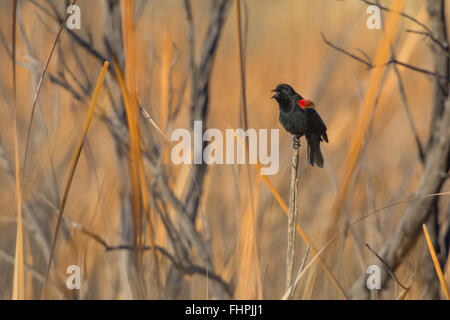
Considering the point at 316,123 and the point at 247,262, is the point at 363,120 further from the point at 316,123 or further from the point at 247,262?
the point at 247,262

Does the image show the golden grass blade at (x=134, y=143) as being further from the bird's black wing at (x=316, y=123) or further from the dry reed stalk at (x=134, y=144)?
the bird's black wing at (x=316, y=123)

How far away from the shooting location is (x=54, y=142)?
919mm

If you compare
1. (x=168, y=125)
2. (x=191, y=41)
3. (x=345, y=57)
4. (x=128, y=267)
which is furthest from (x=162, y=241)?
(x=345, y=57)

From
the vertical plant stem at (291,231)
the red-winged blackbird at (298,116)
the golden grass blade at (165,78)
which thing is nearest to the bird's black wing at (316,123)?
the red-winged blackbird at (298,116)

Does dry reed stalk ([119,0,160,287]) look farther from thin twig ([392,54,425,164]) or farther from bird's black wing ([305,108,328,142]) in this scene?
thin twig ([392,54,425,164])

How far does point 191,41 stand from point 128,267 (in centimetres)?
40

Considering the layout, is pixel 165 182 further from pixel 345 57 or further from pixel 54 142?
pixel 345 57

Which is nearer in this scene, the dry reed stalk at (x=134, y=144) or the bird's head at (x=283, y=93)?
the dry reed stalk at (x=134, y=144)

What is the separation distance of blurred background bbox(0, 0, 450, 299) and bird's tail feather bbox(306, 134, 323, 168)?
1 centimetres

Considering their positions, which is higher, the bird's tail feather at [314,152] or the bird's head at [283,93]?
the bird's head at [283,93]

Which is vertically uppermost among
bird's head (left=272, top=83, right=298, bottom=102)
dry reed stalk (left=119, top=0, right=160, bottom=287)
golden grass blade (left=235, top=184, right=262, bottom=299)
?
bird's head (left=272, top=83, right=298, bottom=102)

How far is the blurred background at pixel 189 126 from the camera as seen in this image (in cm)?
86

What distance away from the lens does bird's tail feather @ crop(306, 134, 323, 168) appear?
851mm

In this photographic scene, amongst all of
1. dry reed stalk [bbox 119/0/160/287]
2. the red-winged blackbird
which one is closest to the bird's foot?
the red-winged blackbird
